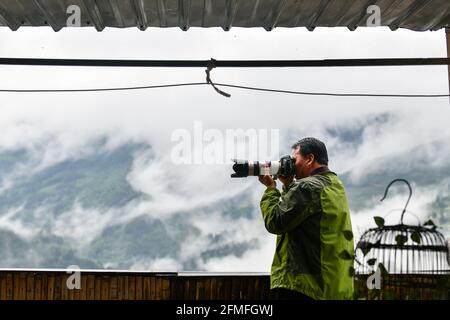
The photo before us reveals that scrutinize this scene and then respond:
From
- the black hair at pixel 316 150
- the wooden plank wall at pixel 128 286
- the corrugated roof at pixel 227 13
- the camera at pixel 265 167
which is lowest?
the wooden plank wall at pixel 128 286

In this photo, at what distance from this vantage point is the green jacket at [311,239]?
216 centimetres

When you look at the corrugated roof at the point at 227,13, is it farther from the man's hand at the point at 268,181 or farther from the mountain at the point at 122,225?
the mountain at the point at 122,225

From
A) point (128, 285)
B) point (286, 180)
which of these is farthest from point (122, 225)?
point (286, 180)

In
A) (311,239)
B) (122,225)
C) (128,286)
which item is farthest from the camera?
(122,225)

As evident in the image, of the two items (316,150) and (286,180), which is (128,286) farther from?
(316,150)

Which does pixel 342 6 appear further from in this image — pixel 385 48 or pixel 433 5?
pixel 385 48

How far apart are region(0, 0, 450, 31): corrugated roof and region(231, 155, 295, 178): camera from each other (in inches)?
28.1

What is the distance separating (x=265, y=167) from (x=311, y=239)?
44cm

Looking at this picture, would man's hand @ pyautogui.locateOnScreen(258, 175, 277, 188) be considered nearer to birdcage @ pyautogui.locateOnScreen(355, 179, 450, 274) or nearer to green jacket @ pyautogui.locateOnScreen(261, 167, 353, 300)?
green jacket @ pyautogui.locateOnScreen(261, 167, 353, 300)

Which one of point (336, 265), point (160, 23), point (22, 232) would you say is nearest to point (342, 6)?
point (160, 23)

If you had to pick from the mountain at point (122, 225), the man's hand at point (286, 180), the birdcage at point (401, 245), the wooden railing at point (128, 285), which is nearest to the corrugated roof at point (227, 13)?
the man's hand at point (286, 180)

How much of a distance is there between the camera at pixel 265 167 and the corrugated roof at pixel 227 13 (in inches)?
28.1

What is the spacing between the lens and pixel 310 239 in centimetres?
222

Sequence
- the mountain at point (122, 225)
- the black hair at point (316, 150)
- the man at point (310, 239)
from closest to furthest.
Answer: the man at point (310, 239)
the black hair at point (316, 150)
the mountain at point (122, 225)
